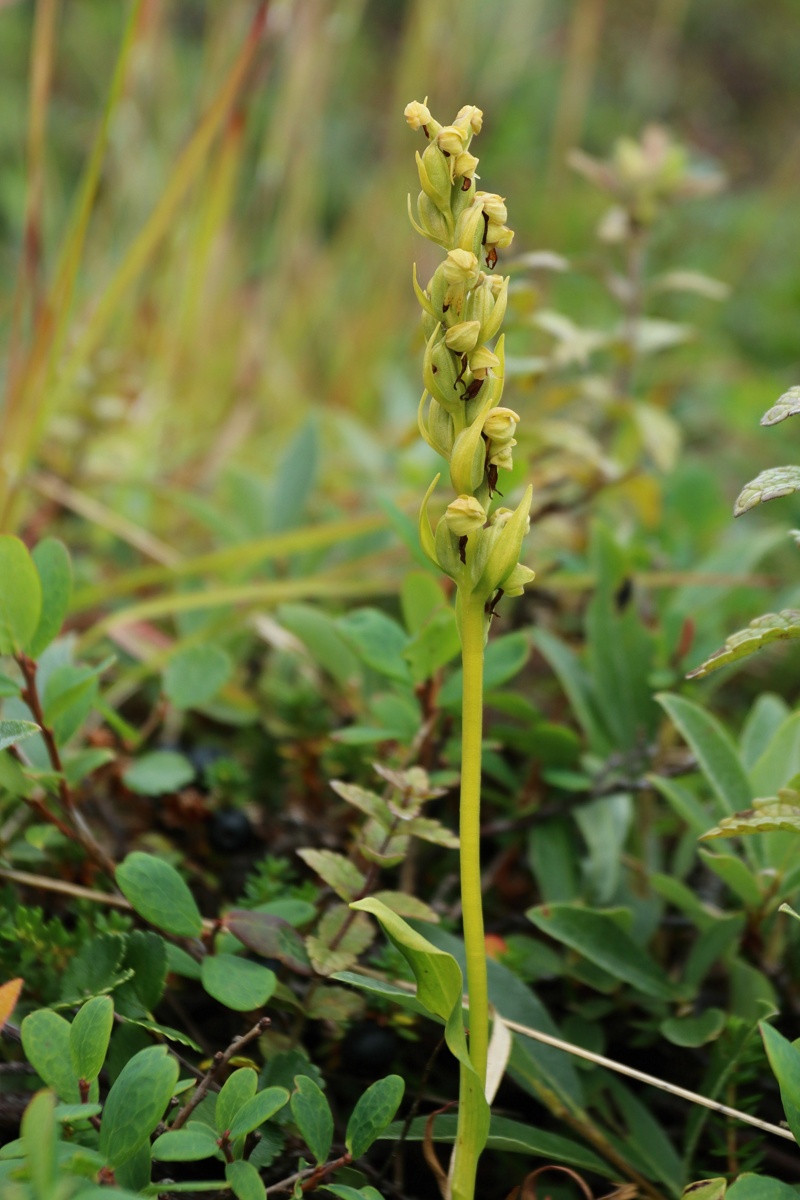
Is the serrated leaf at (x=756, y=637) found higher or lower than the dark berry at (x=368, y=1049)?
higher

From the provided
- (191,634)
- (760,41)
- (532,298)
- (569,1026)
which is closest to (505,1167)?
(569,1026)

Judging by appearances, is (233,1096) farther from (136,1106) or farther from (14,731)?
(14,731)

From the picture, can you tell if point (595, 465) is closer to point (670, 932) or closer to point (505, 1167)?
point (670, 932)

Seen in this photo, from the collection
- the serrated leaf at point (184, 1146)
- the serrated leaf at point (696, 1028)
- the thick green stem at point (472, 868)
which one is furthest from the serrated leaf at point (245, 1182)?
the serrated leaf at point (696, 1028)

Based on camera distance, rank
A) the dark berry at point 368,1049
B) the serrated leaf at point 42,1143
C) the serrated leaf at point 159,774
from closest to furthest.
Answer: the serrated leaf at point 42,1143, the dark berry at point 368,1049, the serrated leaf at point 159,774

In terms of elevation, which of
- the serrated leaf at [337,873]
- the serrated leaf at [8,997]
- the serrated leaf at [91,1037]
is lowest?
the serrated leaf at [91,1037]

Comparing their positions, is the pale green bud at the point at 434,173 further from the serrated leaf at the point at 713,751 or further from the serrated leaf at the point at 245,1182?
the serrated leaf at the point at 245,1182

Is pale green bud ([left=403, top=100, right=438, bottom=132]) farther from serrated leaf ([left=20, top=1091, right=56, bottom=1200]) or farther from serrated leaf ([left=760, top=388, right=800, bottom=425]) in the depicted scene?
serrated leaf ([left=20, top=1091, right=56, bottom=1200])
